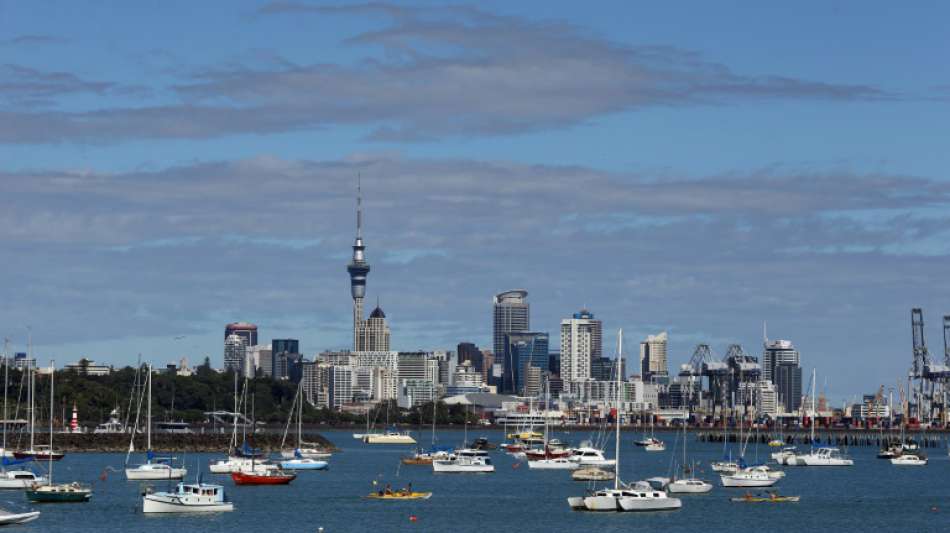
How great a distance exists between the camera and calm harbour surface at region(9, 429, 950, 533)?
103 meters

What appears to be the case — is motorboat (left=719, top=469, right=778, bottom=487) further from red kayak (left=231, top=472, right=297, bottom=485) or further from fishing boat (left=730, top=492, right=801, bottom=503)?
red kayak (left=231, top=472, right=297, bottom=485)

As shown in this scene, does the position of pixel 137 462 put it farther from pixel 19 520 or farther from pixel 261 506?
pixel 19 520

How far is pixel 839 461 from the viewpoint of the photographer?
196m

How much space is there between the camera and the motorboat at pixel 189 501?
10588 cm

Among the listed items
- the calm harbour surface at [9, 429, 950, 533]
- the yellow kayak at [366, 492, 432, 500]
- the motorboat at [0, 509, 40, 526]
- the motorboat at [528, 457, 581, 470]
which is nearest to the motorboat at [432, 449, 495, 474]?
the calm harbour surface at [9, 429, 950, 533]

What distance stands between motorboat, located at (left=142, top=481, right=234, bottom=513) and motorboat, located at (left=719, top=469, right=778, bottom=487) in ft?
153

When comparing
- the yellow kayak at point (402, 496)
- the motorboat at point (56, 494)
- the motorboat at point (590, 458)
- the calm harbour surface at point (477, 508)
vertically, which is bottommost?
the calm harbour surface at point (477, 508)

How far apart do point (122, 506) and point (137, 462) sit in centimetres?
5879

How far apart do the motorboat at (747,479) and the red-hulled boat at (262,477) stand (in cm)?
3316

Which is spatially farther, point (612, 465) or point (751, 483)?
point (612, 465)

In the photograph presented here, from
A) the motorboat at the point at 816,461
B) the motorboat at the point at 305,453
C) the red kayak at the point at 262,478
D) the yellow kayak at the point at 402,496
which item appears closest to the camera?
the yellow kayak at the point at 402,496

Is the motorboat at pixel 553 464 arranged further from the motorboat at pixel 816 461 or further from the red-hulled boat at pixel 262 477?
the red-hulled boat at pixel 262 477

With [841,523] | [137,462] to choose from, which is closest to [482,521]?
[841,523]

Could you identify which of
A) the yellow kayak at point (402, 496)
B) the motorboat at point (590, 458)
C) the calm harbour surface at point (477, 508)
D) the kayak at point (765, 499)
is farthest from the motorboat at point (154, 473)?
the motorboat at point (590, 458)
